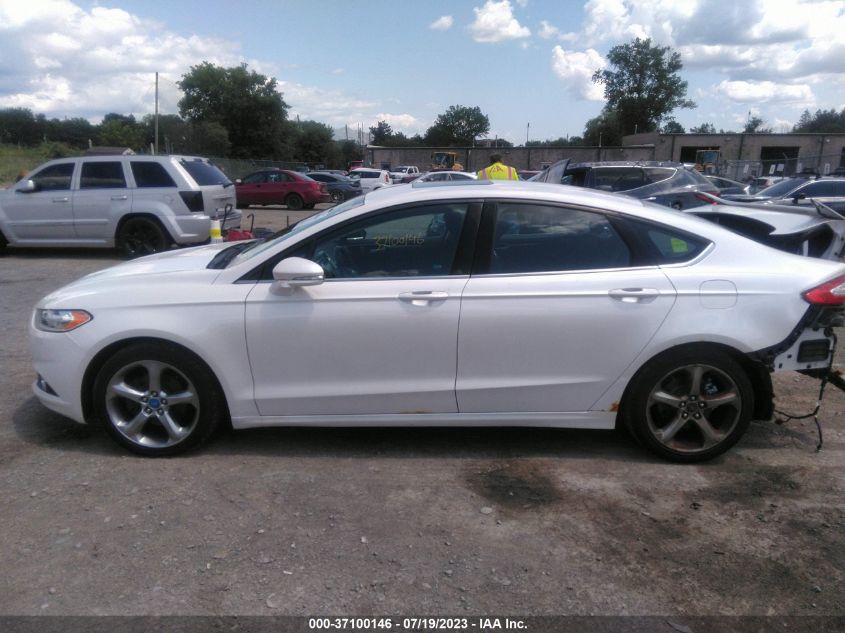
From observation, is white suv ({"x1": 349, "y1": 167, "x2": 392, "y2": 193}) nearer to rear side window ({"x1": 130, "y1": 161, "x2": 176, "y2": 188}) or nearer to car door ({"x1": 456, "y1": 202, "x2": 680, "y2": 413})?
rear side window ({"x1": 130, "y1": 161, "x2": 176, "y2": 188})

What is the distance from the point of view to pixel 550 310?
3.61 metres

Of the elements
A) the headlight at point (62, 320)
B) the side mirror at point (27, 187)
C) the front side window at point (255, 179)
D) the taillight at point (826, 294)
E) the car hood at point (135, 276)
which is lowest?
the headlight at point (62, 320)

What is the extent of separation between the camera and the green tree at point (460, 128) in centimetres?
10312

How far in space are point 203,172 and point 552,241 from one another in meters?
8.97

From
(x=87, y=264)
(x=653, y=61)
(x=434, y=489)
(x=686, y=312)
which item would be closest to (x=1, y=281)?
(x=87, y=264)

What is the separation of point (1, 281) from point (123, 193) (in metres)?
2.32

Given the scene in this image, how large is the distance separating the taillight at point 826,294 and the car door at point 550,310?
2.50 feet

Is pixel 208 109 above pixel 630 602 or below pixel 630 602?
above

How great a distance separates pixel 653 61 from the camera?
235 ft

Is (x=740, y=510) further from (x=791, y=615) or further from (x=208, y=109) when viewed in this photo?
(x=208, y=109)

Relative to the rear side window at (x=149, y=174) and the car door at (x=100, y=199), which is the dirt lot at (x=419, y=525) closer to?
the rear side window at (x=149, y=174)

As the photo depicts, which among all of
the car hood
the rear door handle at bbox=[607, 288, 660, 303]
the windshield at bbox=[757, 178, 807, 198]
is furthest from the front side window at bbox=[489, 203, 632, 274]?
the windshield at bbox=[757, 178, 807, 198]

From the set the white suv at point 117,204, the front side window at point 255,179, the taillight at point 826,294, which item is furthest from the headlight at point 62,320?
the front side window at point 255,179

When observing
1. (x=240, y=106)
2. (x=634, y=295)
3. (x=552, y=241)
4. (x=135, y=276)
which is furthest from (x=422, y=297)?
(x=240, y=106)
